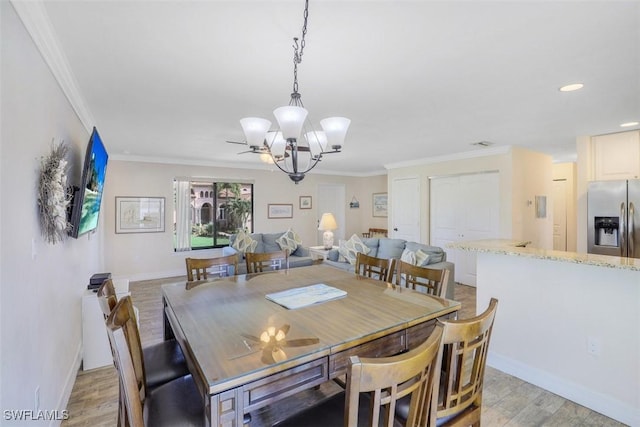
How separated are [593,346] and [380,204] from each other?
20.7ft

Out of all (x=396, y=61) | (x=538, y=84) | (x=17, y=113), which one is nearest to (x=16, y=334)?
(x=17, y=113)

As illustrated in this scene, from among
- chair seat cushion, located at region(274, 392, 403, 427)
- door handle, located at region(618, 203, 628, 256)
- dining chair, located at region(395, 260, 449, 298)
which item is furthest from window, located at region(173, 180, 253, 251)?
door handle, located at region(618, 203, 628, 256)

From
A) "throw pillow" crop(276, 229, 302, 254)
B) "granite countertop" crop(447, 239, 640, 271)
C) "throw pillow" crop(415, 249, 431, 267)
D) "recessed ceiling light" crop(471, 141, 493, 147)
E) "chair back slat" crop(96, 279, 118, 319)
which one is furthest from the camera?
"throw pillow" crop(276, 229, 302, 254)

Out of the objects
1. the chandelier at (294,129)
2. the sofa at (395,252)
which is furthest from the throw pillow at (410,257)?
the chandelier at (294,129)

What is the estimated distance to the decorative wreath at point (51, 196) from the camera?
1.66m

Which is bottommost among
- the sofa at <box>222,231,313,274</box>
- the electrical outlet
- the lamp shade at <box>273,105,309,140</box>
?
the electrical outlet

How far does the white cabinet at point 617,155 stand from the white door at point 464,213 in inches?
49.2

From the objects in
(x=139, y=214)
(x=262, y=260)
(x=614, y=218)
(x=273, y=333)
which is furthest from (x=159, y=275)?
(x=614, y=218)

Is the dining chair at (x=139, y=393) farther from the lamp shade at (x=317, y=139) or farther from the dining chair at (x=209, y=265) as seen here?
the lamp shade at (x=317, y=139)

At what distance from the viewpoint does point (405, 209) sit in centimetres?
642

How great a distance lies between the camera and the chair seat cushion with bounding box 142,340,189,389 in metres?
1.53

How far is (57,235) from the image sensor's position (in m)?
1.94

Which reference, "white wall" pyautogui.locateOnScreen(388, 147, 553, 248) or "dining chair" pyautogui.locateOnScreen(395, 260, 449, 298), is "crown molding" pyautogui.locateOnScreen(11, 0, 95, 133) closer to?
"dining chair" pyautogui.locateOnScreen(395, 260, 449, 298)

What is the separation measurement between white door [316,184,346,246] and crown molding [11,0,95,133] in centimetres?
611
